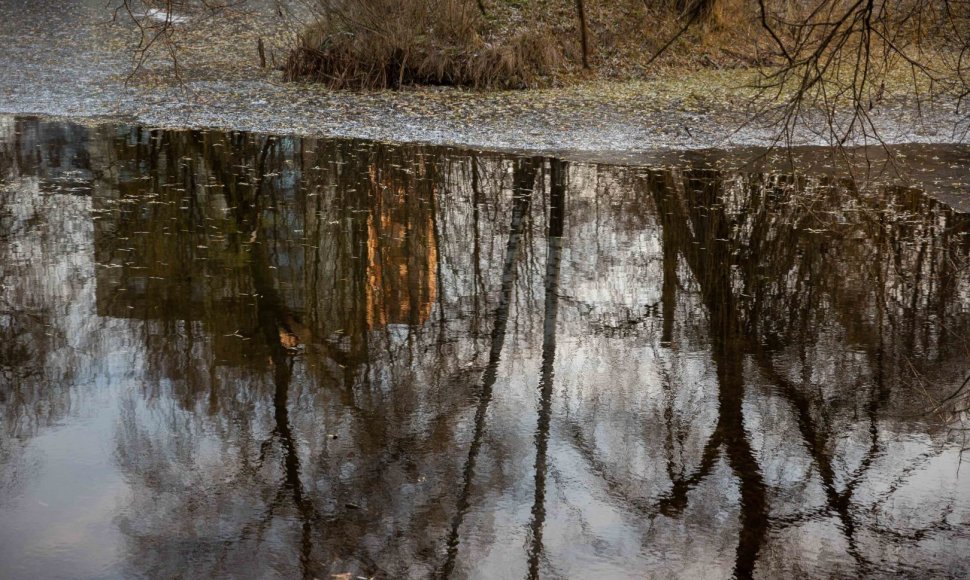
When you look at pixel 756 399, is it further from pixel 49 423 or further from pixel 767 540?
pixel 49 423

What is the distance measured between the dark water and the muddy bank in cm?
499

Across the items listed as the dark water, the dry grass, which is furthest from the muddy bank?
the dark water

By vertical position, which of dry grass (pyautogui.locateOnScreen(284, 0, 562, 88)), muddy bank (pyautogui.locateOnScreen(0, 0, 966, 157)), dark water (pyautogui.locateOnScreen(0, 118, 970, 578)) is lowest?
dark water (pyautogui.locateOnScreen(0, 118, 970, 578))

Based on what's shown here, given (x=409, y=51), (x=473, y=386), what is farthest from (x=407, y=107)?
(x=473, y=386)

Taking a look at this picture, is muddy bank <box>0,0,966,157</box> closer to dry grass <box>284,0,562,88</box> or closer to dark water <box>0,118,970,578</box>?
dry grass <box>284,0,562,88</box>

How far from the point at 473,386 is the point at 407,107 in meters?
13.2

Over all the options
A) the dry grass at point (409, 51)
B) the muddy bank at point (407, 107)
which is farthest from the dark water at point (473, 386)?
the dry grass at point (409, 51)

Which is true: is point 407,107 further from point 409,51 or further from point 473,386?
point 473,386

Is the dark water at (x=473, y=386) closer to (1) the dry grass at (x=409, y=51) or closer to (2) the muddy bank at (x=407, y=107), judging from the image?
(2) the muddy bank at (x=407, y=107)

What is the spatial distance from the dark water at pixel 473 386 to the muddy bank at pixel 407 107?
4.99m

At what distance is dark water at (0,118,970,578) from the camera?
4934 millimetres

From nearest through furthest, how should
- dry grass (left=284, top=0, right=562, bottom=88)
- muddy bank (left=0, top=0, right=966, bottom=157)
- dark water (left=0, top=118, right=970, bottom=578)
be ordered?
dark water (left=0, top=118, right=970, bottom=578) < muddy bank (left=0, top=0, right=966, bottom=157) < dry grass (left=284, top=0, right=562, bottom=88)

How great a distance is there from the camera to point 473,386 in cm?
677

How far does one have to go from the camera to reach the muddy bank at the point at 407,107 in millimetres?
17031
